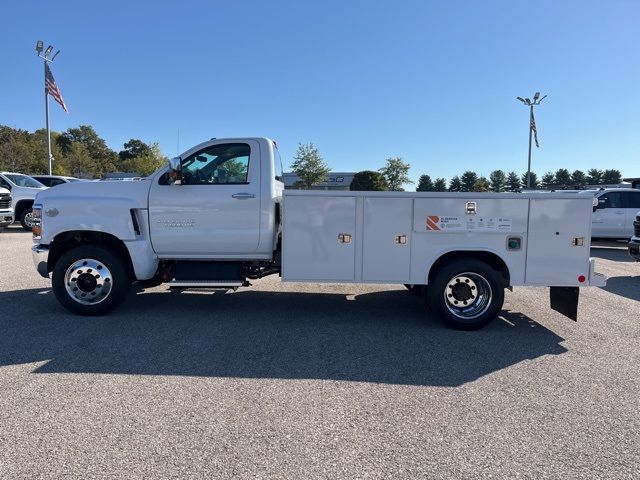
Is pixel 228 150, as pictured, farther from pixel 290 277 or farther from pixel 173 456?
pixel 173 456

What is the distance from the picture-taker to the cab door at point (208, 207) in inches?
232

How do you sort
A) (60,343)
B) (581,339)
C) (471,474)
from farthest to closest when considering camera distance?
(581,339) → (60,343) → (471,474)

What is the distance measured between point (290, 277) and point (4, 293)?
493 cm

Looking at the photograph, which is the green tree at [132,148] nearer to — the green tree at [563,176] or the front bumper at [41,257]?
the green tree at [563,176]

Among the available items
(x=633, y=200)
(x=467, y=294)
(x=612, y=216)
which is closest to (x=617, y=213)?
(x=612, y=216)

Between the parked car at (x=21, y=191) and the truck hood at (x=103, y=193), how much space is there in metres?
11.5

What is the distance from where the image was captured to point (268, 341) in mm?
5148

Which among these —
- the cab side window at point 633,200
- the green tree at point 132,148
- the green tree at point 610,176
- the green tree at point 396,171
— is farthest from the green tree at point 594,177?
the green tree at point 132,148

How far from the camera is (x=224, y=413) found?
3.48 m

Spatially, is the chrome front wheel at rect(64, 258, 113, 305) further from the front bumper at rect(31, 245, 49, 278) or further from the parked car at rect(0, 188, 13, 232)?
the parked car at rect(0, 188, 13, 232)

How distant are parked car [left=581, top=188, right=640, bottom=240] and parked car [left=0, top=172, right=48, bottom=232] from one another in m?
18.6

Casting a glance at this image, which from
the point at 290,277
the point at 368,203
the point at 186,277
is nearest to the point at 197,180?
the point at 186,277

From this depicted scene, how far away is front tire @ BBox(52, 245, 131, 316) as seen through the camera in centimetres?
589

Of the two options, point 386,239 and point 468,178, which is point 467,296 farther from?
point 468,178
